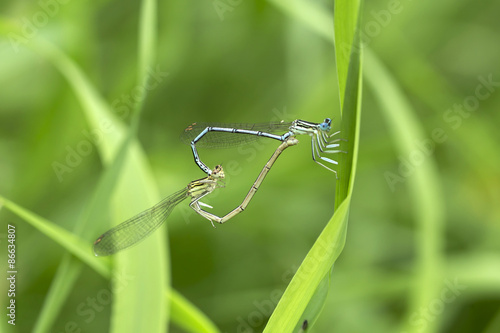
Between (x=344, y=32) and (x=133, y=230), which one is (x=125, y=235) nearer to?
(x=133, y=230)

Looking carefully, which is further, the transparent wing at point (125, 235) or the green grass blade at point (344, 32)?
the transparent wing at point (125, 235)

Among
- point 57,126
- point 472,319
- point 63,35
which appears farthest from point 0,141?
point 472,319

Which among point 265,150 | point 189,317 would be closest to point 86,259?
point 189,317

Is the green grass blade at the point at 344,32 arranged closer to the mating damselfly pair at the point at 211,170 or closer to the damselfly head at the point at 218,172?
the mating damselfly pair at the point at 211,170

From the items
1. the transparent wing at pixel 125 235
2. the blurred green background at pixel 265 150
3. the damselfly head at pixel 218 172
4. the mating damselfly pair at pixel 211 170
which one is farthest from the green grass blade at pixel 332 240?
the blurred green background at pixel 265 150

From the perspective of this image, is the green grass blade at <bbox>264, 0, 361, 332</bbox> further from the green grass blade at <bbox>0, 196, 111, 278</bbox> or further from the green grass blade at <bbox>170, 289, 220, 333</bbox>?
the green grass blade at <bbox>0, 196, 111, 278</bbox>
